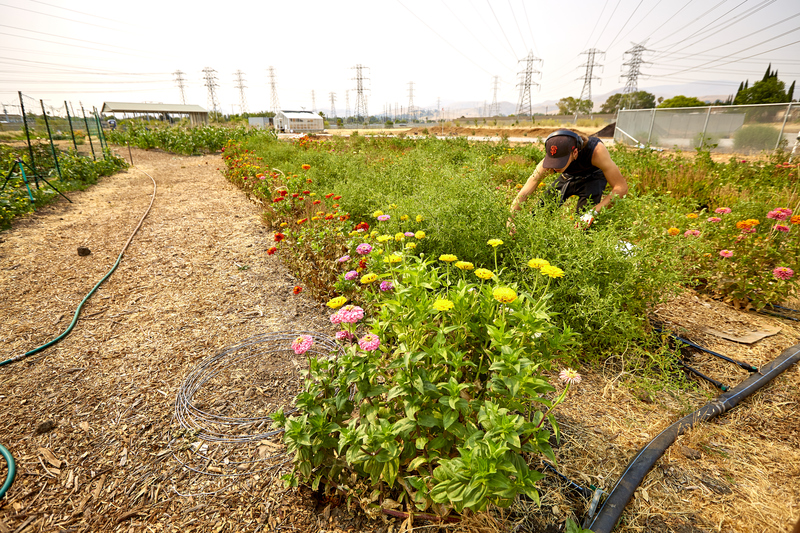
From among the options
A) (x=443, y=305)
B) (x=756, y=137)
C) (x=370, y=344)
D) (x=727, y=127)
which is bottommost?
(x=370, y=344)

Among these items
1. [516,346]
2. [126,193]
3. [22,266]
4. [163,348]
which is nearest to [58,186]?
[126,193]

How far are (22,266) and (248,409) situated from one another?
4.11 meters

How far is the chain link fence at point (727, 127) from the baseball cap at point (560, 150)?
6619 millimetres

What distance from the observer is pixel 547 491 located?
5.25 feet

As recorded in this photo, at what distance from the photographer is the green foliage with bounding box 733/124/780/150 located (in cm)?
1053

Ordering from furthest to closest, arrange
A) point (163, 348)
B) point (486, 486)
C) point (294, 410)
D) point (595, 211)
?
1. point (595, 211)
2. point (163, 348)
3. point (294, 410)
4. point (486, 486)

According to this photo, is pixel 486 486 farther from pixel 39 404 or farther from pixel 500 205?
pixel 39 404

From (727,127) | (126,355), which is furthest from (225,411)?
(727,127)

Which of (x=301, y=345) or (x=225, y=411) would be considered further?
(x=225, y=411)

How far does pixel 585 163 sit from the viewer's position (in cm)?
329

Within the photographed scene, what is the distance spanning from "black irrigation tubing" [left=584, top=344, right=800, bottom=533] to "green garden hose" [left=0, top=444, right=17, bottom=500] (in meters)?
2.72

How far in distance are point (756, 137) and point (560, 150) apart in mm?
13138

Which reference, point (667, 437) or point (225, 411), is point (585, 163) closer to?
point (667, 437)

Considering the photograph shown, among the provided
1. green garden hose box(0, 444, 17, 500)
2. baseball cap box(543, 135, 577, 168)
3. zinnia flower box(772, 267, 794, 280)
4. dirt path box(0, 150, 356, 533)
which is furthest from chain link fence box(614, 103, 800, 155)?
green garden hose box(0, 444, 17, 500)
